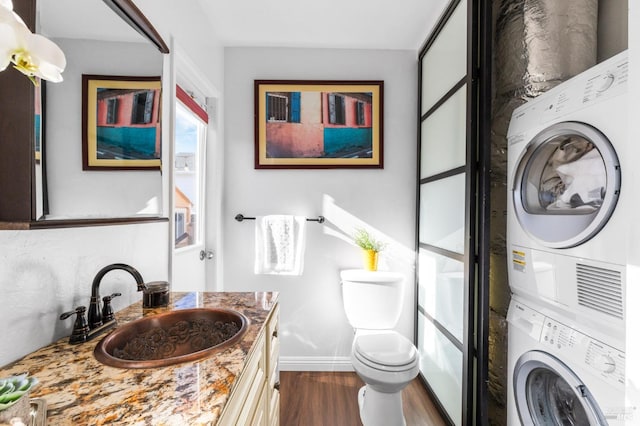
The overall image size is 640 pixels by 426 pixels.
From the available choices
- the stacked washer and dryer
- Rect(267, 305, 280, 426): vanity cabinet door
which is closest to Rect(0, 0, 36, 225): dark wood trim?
Rect(267, 305, 280, 426): vanity cabinet door

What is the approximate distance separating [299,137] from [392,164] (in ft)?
2.44

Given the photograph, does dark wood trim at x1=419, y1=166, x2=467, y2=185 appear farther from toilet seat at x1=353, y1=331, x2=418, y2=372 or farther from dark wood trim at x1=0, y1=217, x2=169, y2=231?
dark wood trim at x1=0, y1=217, x2=169, y2=231

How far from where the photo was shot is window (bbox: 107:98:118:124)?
3.35 feet

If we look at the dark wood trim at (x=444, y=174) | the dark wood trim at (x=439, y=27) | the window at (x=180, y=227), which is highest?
the dark wood trim at (x=439, y=27)

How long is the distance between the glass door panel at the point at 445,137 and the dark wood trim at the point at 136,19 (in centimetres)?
148

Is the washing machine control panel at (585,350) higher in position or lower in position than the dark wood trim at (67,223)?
lower

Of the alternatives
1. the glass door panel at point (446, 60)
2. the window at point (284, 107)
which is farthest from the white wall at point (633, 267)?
the window at point (284, 107)

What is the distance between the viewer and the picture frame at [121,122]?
37.4 inches

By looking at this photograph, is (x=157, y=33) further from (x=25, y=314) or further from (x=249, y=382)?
(x=249, y=382)

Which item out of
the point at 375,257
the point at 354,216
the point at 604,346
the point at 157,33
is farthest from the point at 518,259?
the point at 157,33

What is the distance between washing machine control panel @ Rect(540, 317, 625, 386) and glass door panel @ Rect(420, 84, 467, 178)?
0.87 m

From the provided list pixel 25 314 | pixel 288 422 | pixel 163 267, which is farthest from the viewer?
pixel 288 422

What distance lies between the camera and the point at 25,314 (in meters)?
0.80

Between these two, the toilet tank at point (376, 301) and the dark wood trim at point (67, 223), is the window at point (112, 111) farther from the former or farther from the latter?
the toilet tank at point (376, 301)
